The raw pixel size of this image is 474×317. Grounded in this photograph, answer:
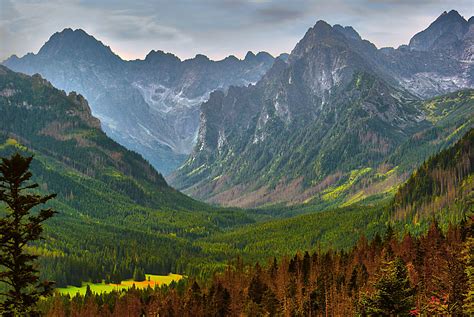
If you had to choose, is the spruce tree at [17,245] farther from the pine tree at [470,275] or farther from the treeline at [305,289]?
the treeline at [305,289]

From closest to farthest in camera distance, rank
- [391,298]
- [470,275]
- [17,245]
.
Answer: [17,245]
[391,298]
[470,275]

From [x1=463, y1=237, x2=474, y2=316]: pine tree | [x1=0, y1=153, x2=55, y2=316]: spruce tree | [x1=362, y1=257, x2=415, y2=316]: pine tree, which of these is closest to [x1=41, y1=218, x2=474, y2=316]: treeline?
[x1=463, y1=237, x2=474, y2=316]: pine tree

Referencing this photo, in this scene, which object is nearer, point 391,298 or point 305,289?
point 391,298

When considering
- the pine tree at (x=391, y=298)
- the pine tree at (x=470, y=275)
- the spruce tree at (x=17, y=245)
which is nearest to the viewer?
the spruce tree at (x=17, y=245)

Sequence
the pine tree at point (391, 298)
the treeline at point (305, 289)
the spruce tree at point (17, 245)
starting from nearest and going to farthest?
1. the spruce tree at point (17, 245)
2. the pine tree at point (391, 298)
3. the treeline at point (305, 289)

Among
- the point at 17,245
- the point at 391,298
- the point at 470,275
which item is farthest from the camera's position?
the point at 470,275

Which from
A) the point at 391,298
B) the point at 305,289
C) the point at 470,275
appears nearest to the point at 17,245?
the point at 391,298

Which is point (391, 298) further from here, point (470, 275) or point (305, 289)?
point (305, 289)

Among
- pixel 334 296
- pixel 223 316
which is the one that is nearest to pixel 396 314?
pixel 334 296

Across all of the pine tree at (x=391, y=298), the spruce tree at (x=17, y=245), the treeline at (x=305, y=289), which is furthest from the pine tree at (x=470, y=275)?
the spruce tree at (x=17, y=245)

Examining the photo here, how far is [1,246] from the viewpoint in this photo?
4134 cm

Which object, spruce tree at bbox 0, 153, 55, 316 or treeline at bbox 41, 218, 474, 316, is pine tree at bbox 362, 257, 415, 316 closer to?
spruce tree at bbox 0, 153, 55, 316

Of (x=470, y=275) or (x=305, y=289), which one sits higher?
(x=470, y=275)

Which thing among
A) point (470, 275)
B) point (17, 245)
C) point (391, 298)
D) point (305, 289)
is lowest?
point (305, 289)
